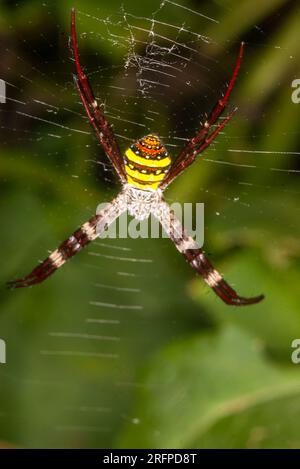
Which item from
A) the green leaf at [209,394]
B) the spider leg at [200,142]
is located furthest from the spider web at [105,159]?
the spider leg at [200,142]

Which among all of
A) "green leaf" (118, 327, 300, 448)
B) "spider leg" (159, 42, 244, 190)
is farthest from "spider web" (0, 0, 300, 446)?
"spider leg" (159, 42, 244, 190)

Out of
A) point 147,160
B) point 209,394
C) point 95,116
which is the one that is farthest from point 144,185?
point 209,394

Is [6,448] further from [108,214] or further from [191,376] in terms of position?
[108,214]

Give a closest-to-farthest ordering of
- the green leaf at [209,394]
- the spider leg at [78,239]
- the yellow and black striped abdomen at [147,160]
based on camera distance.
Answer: the yellow and black striped abdomen at [147,160] → the green leaf at [209,394] → the spider leg at [78,239]

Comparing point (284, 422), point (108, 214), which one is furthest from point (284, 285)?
point (108, 214)

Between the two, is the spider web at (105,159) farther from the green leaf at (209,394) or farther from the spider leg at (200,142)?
the spider leg at (200,142)

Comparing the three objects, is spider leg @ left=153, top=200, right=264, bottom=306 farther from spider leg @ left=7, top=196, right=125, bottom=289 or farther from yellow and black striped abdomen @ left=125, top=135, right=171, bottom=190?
yellow and black striped abdomen @ left=125, top=135, right=171, bottom=190
